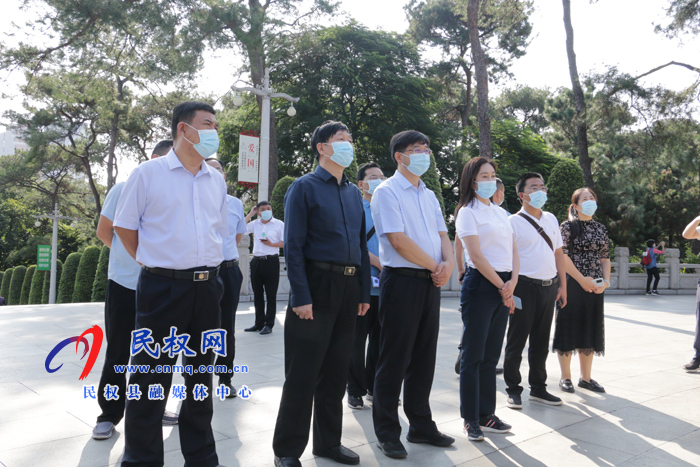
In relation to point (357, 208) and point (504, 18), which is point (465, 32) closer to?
point (504, 18)

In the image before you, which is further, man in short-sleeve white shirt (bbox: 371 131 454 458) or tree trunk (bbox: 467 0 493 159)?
tree trunk (bbox: 467 0 493 159)

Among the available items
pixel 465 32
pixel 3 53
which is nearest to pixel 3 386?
pixel 3 53

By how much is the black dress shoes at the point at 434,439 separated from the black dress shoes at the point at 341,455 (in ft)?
1.72

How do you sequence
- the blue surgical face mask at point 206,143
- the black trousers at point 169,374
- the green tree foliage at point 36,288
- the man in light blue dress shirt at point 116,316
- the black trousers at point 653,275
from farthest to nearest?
the green tree foliage at point 36,288 < the black trousers at point 653,275 < the man in light blue dress shirt at point 116,316 < the blue surgical face mask at point 206,143 < the black trousers at point 169,374

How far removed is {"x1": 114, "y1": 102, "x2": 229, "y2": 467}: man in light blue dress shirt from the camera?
271 centimetres

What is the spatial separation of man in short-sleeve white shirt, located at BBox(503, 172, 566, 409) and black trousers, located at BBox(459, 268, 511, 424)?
2.10 feet

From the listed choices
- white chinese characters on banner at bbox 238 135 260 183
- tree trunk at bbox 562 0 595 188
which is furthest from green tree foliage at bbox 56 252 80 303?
tree trunk at bbox 562 0 595 188

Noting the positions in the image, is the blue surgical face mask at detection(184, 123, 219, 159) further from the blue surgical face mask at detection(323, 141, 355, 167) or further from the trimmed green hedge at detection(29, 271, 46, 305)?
the trimmed green hedge at detection(29, 271, 46, 305)

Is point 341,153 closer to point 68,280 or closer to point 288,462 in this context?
point 288,462

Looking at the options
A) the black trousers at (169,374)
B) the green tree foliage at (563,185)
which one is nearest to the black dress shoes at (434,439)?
the black trousers at (169,374)

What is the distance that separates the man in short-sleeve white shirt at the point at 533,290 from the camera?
176 inches

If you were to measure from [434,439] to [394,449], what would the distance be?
1.17 feet

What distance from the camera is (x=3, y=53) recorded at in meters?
14.7

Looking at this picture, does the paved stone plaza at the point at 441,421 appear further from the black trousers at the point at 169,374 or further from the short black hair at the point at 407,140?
the short black hair at the point at 407,140
